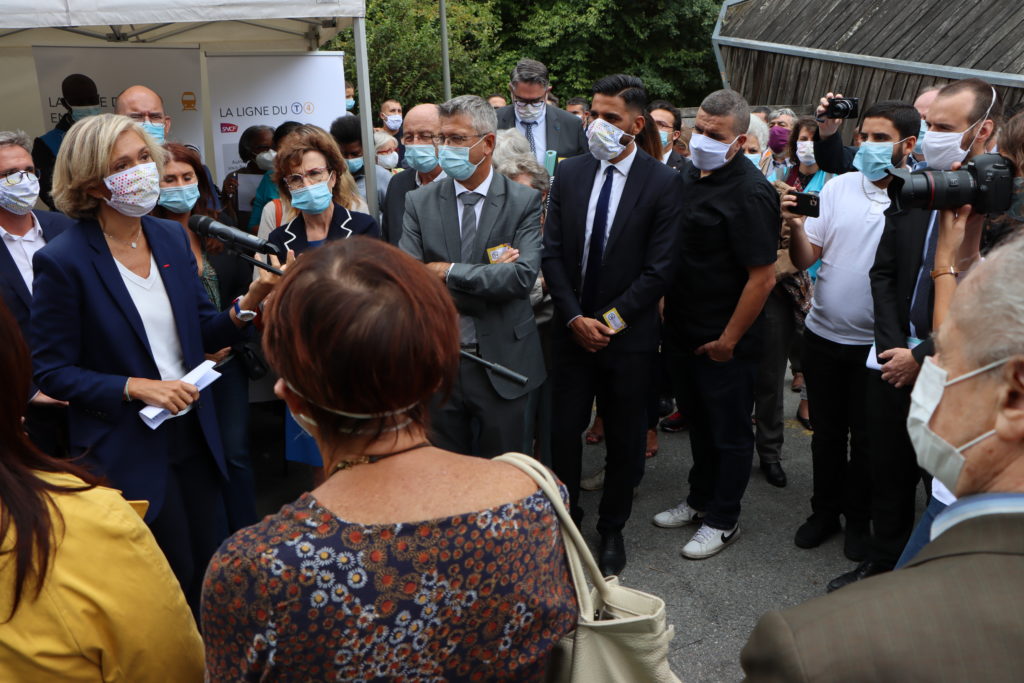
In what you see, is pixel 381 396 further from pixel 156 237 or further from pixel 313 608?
pixel 156 237

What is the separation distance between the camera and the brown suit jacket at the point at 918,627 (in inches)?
37.5

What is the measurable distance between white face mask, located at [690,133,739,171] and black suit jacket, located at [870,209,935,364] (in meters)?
0.78

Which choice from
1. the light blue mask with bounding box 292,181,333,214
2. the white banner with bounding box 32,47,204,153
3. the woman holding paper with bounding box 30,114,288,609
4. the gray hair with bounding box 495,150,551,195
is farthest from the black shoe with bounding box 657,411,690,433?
the white banner with bounding box 32,47,204,153

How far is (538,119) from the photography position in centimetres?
650

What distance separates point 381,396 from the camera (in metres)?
1.40

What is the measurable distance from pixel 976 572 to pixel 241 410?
346 cm

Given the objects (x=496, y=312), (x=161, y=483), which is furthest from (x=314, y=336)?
(x=496, y=312)

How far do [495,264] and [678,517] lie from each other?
1.80 m

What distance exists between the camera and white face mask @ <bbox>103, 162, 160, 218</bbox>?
292 cm

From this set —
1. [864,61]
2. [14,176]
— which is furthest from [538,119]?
[864,61]

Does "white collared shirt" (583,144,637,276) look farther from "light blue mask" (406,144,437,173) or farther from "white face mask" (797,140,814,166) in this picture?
"white face mask" (797,140,814,166)

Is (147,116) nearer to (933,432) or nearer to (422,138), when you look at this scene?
(422,138)

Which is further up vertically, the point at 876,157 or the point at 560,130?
the point at 876,157

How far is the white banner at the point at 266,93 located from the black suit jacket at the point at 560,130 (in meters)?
1.38
